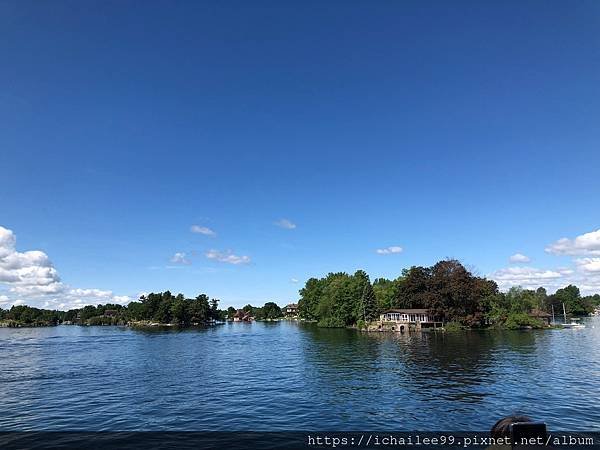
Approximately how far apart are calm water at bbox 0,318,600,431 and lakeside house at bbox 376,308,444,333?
219 ft

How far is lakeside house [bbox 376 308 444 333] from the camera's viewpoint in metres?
132

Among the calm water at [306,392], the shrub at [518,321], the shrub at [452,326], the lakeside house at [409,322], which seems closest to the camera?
the calm water at [306,392]

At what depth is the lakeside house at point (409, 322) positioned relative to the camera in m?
132

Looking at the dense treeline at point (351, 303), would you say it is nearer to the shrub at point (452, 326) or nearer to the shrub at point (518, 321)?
the shrub at point (452, 326)

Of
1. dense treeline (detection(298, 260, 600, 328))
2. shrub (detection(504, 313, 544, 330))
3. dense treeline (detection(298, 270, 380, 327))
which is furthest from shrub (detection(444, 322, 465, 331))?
dense treeline (detection(298, 270, 380, 327))

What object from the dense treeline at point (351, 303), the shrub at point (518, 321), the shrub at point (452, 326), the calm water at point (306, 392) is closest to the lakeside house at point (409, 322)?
the shrub at point (452, 326)

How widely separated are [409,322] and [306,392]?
104021 millimetres

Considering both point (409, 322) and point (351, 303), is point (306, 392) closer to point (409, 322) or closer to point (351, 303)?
point (409, 322)

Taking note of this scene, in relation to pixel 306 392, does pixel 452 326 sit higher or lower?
lower

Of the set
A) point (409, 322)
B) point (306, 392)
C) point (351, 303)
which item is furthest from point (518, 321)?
point (306, 392)

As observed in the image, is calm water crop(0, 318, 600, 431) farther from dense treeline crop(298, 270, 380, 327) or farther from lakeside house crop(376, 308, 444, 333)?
dense treeline crop(298, 270, 380, 327)

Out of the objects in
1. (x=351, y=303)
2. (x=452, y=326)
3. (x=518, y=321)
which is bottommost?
(x=452, y=326)

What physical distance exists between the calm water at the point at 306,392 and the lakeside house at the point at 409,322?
66638mm

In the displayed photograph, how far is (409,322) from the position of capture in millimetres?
134250
